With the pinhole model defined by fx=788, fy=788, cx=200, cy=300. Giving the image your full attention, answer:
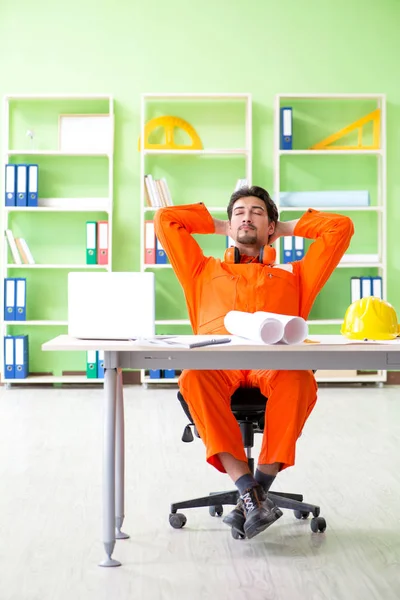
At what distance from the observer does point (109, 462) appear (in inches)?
84.0

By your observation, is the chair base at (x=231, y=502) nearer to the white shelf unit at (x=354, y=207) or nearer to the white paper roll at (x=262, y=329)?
the white paper roll at (x=262, y=329)

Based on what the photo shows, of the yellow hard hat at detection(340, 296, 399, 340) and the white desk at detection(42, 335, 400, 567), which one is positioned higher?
the yellow hard hat at detection(340, 296, 399, 340)

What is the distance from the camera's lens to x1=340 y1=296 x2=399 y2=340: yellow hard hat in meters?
2.25

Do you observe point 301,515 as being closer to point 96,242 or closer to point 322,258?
point 322,258

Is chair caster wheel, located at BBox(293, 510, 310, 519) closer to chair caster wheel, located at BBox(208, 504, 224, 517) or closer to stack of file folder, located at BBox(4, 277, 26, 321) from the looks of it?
chair caster wheel, located at BBox(208, 504, 224, 517)

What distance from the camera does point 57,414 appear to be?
466 cm

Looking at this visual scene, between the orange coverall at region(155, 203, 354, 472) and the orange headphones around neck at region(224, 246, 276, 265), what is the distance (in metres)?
0.02

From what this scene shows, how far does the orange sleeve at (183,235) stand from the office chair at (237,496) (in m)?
0.53

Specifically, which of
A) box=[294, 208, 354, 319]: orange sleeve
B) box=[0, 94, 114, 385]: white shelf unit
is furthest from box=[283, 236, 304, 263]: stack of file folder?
box=[294, 208, 354, 319]: orange sleeve

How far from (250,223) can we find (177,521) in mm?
1061

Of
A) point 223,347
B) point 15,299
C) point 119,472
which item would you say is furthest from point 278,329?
point 15,299

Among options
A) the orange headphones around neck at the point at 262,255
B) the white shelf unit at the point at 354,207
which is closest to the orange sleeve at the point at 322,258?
the orange headphones around neck at the point at 262,255

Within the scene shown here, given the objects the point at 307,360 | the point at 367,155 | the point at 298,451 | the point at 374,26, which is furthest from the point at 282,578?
the point at 374,26

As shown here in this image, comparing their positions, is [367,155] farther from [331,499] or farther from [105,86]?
[331,499]
